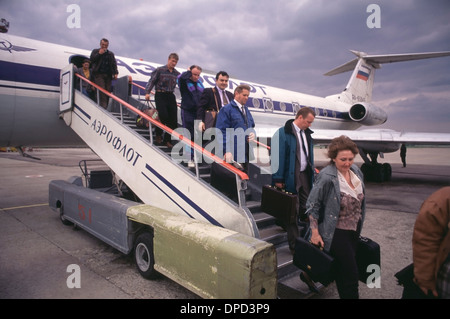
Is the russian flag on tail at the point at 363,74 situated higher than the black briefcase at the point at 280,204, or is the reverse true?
the russian flag on tail at the point at 363,74

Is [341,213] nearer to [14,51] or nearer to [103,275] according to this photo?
[103,275]

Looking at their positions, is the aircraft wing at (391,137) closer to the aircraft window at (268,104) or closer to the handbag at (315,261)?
the aircraft window at (268,104)

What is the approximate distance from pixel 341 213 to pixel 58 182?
18.6 feet

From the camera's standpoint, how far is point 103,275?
11.7 ft

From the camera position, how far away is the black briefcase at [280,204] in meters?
2.98

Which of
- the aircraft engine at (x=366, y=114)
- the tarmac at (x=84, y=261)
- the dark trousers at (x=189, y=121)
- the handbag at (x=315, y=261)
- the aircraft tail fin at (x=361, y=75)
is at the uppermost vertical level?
the aircraft tail fin at (x=361, y=75)

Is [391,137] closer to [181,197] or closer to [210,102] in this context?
[210,102]

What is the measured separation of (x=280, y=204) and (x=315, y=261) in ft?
2.57

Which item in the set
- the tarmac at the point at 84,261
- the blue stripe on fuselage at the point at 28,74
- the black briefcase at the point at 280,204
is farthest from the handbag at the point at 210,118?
the blue stripe on fuselage at the point at 28,74

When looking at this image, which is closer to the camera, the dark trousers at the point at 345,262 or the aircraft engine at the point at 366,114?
the dark trousers at the point at 345,262

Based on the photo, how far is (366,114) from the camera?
1448 cm

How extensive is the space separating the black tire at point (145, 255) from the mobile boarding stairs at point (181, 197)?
6.1 inches
